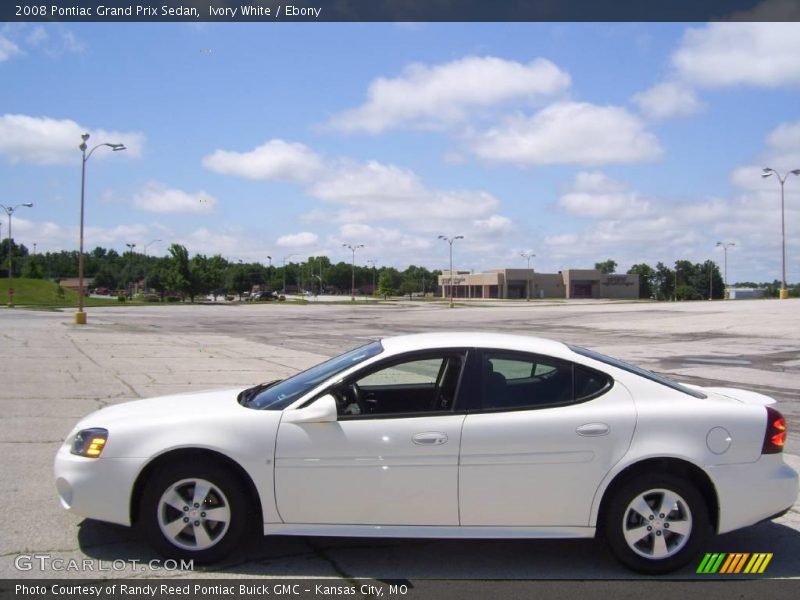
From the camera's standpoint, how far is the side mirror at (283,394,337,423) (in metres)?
4.27

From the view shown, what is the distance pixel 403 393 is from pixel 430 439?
1.15 m

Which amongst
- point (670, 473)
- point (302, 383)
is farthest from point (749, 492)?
point (302, 383)

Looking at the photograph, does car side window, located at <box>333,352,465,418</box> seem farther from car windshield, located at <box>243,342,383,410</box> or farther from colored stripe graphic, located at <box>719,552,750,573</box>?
colored stripe graphic, located at <box>719,552,750,573</box>

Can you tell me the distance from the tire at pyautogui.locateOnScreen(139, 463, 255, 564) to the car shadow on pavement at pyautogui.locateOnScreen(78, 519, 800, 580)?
0.40 feet

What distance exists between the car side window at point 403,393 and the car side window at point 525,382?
0.69 feet

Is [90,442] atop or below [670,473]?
atop

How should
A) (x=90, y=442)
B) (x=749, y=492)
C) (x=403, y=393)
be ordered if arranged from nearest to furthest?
(x=749, y=492), (x=90, y=442), (x=403, y=393)

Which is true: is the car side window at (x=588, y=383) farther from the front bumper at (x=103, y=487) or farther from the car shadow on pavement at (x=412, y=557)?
the front bumper at (x=103, y=487)

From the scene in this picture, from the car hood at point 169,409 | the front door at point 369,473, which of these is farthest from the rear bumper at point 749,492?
the car hood at point 169,409

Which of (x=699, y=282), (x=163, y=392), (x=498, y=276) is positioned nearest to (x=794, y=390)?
(x=163, y=392)

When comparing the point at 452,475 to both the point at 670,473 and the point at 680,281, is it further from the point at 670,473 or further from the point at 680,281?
the point at 680,281

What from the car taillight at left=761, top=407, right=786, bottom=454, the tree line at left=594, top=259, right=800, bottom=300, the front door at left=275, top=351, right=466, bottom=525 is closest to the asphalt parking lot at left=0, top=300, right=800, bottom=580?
the front door at left=275, top=351, right=466, bottom=525

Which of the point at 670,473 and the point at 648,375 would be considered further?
the point at 648,375

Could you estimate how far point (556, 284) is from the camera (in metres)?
134
